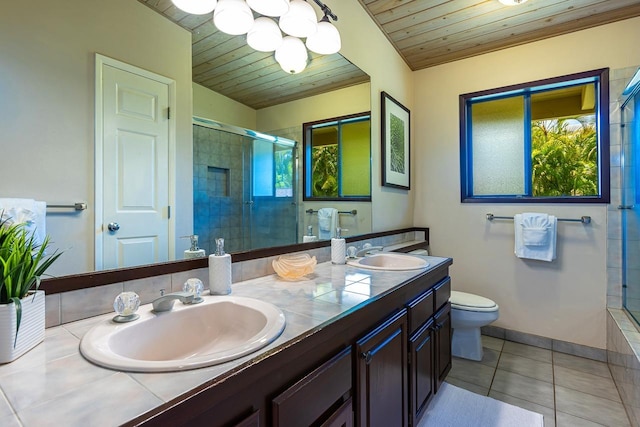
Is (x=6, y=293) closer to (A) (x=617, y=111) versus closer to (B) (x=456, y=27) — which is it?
(B) (x=456, y=27)

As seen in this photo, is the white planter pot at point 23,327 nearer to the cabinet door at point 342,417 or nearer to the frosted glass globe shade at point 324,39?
the cabinet door at point 342,417

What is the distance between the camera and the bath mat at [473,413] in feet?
5.39

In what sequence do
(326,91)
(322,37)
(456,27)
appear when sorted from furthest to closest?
1. (456,27)
2. (326,91)
3. (322,37)

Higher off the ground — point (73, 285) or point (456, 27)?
point (456, 27)

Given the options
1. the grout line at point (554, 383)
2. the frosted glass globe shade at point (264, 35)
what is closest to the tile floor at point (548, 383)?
the grout line at point (554, 383)

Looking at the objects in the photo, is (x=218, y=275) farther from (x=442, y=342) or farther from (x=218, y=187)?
(x=442, y=342)

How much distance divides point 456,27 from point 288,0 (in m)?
1.54

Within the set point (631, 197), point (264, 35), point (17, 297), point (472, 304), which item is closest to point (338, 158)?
point (264, 35)

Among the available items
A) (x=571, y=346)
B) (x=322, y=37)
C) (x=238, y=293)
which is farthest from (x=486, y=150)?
(x=238, y=293)

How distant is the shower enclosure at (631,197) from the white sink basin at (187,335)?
2.43m

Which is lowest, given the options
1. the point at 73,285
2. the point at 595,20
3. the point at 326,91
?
the point at 73,285

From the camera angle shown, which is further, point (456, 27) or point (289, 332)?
point (456, 27)

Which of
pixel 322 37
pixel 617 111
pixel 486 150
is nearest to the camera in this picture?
pixel 322 37

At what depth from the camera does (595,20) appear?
2.25 meters
